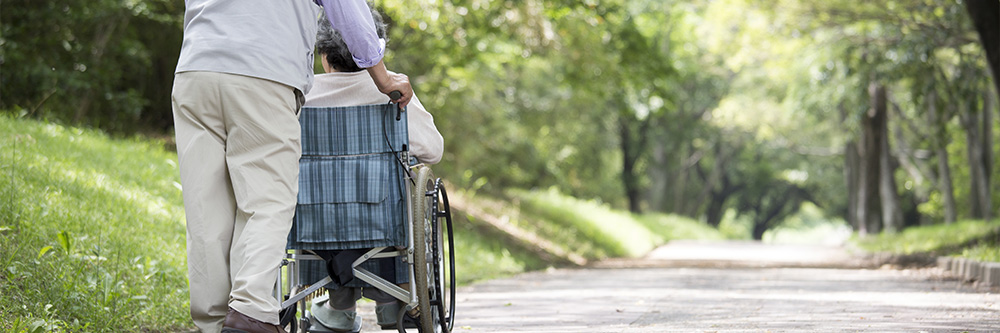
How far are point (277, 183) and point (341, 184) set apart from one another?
55cm

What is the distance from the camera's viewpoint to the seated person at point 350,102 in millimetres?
4188

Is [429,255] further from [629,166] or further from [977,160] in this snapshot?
[629,166]

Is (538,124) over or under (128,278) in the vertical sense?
under

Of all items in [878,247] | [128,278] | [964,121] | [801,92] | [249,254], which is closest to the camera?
[249,254]

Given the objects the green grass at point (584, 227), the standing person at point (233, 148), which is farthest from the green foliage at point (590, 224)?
the standing person at point (233, 148)

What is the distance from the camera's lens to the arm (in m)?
3.70

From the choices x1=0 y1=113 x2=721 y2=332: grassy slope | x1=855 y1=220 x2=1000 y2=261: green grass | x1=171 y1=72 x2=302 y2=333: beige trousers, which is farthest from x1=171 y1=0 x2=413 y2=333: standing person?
x1=855 y1=220 x2=1000 y2=261: green grass

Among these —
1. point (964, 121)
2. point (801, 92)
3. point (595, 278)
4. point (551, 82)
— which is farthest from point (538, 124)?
point (595, 278)

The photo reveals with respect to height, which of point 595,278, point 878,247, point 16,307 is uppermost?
point 16,307

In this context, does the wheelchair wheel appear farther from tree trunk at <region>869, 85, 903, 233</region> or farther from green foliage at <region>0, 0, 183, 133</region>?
tree trunk at <region>869, 85, 903, 233</region>

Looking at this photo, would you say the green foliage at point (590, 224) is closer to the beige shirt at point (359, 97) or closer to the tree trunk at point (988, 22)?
the tree trunk at point (988, 22)

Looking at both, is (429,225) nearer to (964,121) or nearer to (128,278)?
(128,278)

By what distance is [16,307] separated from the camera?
403cm

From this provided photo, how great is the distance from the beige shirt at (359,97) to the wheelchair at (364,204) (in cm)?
11
